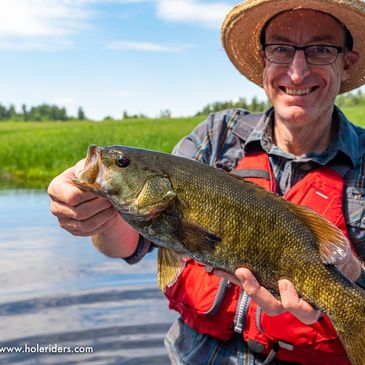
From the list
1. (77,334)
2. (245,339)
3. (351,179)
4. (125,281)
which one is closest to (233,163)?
(351,179)

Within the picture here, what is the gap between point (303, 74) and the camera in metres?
3.86

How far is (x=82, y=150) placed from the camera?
74.7ft

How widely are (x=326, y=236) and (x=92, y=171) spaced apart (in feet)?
3.91

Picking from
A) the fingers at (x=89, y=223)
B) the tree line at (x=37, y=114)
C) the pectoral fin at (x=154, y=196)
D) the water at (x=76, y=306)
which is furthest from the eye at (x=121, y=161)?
the tree line at (x=37, y=114)

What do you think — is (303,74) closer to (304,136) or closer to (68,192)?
(304,136)

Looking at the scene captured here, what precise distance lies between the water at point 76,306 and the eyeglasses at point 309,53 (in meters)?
3.04

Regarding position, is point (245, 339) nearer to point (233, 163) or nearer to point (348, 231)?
point (348, 231)

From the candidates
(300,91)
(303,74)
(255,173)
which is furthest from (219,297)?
(303,74)

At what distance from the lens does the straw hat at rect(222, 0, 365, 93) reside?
388 cm

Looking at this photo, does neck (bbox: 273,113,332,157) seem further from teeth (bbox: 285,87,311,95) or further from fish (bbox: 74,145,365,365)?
fish (bbox: 74,145,365,365)

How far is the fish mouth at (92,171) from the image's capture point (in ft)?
10.0

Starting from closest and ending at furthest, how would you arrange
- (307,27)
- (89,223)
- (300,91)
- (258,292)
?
(258,292) < (89,223) < (300,91) < (307,27)

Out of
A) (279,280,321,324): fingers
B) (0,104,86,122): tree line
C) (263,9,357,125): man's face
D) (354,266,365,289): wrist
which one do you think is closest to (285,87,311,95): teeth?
(263,9,357,125): man's face

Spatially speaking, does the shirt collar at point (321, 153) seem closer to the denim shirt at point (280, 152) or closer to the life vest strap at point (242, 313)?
the denim shirt at point (280, 152)
